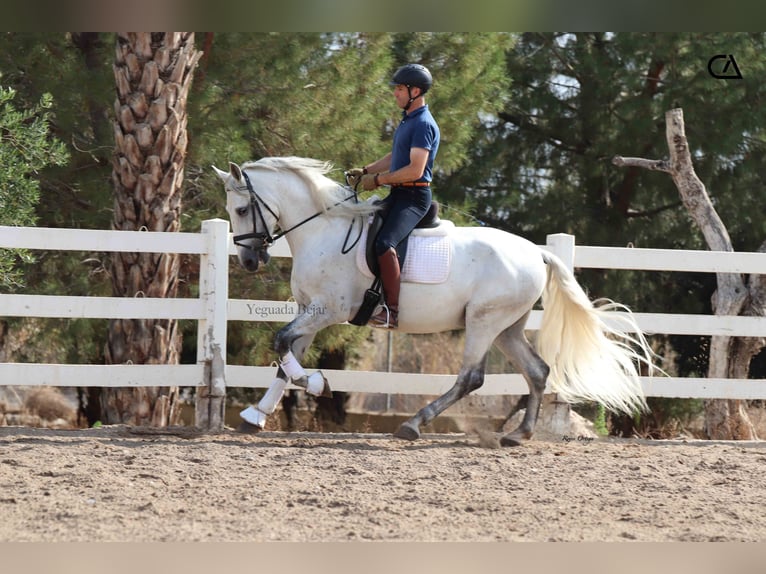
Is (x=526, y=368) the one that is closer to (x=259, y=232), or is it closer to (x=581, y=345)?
(x=581, y=345)

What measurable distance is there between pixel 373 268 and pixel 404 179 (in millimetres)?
647

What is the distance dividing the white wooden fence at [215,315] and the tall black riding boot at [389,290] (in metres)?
0.84

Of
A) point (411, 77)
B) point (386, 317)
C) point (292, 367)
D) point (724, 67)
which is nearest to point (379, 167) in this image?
point (411, 77)

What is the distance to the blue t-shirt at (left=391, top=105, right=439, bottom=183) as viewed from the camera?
21.1ft

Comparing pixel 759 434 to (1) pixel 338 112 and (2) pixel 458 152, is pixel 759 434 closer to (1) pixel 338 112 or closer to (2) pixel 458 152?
(2) pixel 458 152

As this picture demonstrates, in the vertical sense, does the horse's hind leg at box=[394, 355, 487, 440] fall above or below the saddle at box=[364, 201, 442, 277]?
below

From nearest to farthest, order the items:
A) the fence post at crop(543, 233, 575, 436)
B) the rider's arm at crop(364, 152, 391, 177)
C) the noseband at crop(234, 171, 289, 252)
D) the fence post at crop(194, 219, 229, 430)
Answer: the noseband at crop(234, 171, 289, 252)
the rider's arm at crop(364, 152, 391, 177)
the fence post at crop(194, 219, 229, 430)
the fence post at crop(543, 233, 575, 436)

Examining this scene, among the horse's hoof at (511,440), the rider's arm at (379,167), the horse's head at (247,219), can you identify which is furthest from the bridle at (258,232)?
the horse's hoof at (511,440)

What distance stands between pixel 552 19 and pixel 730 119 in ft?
32.4

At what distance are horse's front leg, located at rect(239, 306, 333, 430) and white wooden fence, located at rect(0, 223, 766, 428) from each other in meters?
0.58

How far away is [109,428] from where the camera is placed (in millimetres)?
7121

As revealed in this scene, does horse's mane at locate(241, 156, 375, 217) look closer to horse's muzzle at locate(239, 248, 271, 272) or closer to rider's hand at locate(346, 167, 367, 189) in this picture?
rider's hand at locate(346, 167, 367, 189)

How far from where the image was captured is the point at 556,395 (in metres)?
7.66

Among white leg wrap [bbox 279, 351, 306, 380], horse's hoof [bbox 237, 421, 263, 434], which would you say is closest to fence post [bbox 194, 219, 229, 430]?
horse's hoof [bbox 237, 421, 263, 434]
